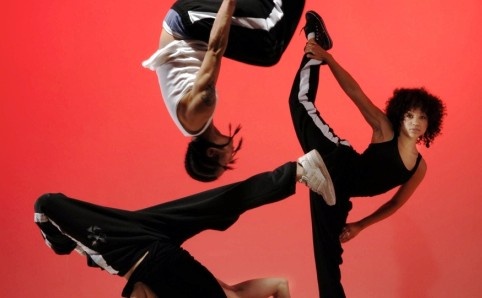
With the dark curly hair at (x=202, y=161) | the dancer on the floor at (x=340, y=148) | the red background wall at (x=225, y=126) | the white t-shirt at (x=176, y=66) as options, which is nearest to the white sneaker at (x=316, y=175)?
the dancer on the floor at (x=340, y=148)

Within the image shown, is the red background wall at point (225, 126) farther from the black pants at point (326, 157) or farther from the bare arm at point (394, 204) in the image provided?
the black pants at point (326, 157)

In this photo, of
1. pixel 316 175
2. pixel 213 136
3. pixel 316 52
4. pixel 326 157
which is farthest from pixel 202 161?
pixel 316 52

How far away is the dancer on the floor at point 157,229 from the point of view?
85.4 inches

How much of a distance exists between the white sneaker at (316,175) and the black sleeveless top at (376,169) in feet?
0.49

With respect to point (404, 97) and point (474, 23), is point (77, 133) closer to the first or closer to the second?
point (404, 97)

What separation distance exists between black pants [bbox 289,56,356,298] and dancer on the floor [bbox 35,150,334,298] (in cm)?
24

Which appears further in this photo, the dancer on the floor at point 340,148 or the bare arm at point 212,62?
the dancer on the floor at point 340,148

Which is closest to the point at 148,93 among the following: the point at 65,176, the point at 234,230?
the point at 65,176

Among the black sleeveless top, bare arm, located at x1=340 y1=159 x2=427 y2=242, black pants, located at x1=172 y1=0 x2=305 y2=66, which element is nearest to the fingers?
bare arm, located at x1=340 y1=159 x2=427 y2=242

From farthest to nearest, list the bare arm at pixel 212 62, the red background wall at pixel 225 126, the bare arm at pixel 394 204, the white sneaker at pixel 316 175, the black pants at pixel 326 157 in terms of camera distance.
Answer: the red background wall at pixel 225 126
the bare arm at pixel 394 204
the black pants at pixel 326 157
the white sneaker at pixel 316 175
the bare arm at pixel 212 62

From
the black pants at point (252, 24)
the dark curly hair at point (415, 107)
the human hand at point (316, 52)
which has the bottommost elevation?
the dark curly hair at point (415, 107)

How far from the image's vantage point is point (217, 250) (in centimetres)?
320

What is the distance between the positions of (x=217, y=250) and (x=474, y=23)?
57.9 inches

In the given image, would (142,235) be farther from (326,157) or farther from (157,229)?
(326,157)
